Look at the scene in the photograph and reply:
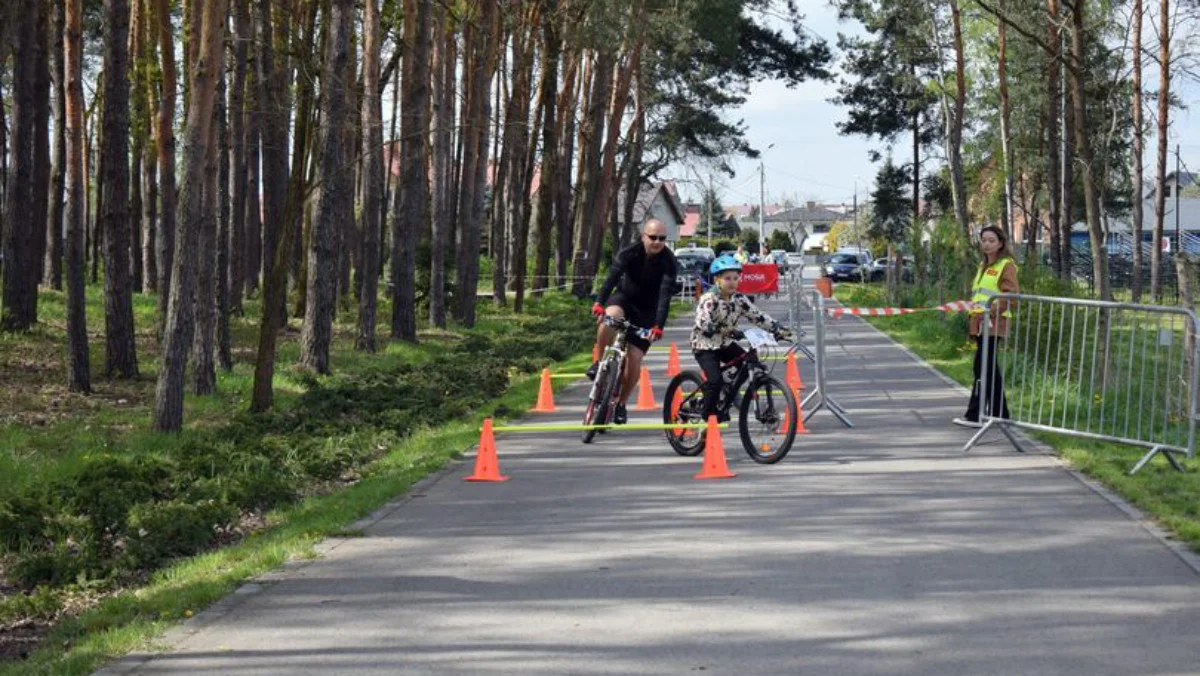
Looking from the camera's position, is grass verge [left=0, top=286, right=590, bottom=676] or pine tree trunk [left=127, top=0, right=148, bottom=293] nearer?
grass verge [left=0, top=286, right=590, bottom=676]

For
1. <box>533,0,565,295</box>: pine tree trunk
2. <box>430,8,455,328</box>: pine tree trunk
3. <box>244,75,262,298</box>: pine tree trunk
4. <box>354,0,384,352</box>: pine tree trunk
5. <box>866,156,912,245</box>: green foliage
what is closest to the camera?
<box>354,0,384,352</box>: pine tree trunk

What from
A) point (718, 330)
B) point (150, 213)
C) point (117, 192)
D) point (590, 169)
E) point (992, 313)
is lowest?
point (718, 330)

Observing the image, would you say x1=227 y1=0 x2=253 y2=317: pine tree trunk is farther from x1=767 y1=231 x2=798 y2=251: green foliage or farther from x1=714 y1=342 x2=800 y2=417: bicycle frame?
x1=767 y1=231 x2=798 y2=251: green foliage

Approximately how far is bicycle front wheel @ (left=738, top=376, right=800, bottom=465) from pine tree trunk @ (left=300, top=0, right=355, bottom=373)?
8.07m

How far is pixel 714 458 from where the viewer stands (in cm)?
1212

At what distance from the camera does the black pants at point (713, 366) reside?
1284cm

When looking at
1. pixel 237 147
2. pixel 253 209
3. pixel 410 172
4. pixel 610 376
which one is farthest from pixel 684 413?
pixel 253 209

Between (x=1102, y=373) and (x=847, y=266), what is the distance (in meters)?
72.6

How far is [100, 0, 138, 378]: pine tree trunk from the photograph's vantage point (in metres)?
16.6

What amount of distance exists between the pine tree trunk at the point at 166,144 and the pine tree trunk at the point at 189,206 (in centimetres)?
292

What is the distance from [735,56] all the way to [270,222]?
59.1 ft

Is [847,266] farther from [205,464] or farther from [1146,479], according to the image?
[205,464]

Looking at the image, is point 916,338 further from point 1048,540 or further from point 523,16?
point 1048,540

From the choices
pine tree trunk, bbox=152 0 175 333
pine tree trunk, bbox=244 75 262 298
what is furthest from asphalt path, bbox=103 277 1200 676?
pine tree trunk, bbox=244 75 262 298
